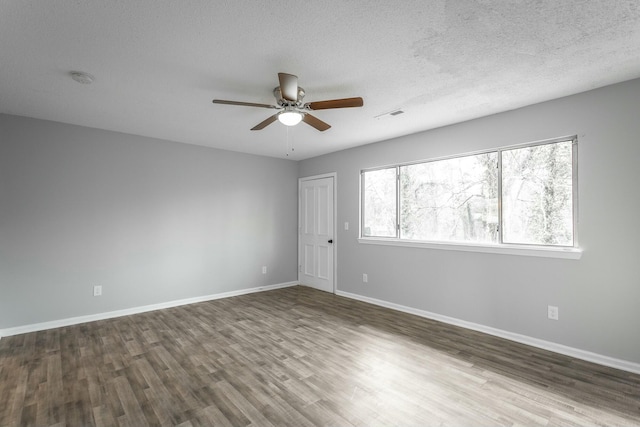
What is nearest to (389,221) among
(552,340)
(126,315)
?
(552,340)

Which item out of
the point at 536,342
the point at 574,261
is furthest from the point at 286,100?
the point at 536,342

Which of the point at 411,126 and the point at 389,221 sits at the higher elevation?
the point at 411,126

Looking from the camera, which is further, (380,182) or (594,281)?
(380,182)

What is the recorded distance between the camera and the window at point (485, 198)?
2.95m

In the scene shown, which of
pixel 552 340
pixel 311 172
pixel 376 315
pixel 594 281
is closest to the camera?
pixel 594 281

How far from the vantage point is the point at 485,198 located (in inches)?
136

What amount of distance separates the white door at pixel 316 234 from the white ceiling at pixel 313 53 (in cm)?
232

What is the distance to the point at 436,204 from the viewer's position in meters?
3.95

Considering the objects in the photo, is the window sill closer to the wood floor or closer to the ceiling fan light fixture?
the wood floor

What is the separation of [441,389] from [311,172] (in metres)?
4.27

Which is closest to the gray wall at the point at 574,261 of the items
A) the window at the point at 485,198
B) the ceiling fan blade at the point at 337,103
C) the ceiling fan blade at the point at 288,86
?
the window at the point at 485,198

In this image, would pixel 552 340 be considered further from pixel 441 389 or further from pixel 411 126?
pixel 411 126

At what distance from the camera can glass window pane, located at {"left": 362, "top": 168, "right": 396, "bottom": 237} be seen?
4.50m

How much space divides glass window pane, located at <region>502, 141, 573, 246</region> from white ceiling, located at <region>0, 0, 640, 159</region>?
0.56m
